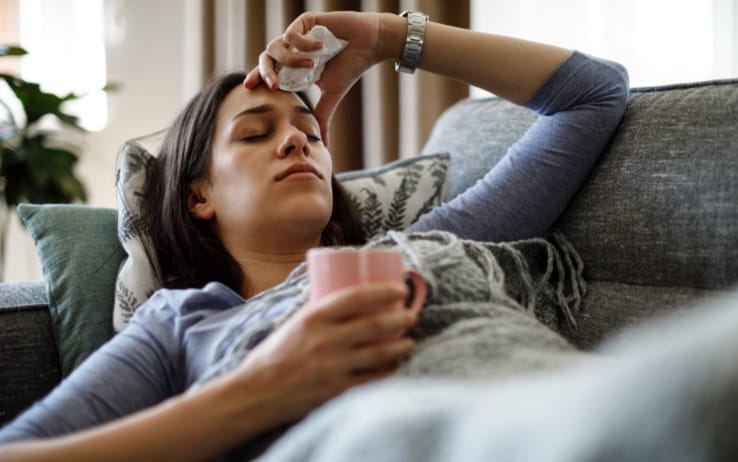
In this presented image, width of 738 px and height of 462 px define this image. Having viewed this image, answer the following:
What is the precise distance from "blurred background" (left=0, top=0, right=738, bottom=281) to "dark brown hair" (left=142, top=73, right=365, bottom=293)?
17.3 inches

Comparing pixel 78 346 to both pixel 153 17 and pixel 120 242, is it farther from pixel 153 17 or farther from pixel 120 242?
pixel 153 17

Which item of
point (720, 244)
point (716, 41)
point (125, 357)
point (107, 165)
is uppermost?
point (716, 41)

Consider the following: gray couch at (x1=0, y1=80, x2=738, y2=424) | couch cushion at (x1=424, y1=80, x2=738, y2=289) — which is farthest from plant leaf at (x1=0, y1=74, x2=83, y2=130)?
couch cushion at (x1=424, y1=80, x2=738, y2=289)

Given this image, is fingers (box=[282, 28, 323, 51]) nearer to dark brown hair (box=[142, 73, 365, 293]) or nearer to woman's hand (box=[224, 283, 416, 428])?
dark brown hair (box=[142, 73, 365, 293])

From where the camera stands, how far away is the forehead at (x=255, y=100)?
1184 mm

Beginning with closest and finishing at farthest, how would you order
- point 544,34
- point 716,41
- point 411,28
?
point 411,28 < point 716,41 < point 544,34

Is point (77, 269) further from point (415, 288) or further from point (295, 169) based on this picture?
point (415, 288)

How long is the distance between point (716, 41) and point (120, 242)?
150cm

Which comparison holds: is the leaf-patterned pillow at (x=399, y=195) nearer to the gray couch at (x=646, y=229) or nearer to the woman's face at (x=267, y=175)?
the woman's face at (x=267, y=175)

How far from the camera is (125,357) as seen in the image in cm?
83

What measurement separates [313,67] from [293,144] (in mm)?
166

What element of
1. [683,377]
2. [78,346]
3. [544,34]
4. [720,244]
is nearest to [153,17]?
[544,34]

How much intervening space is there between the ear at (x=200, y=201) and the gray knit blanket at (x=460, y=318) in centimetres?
38

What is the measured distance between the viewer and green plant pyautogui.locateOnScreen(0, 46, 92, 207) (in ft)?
8.72
